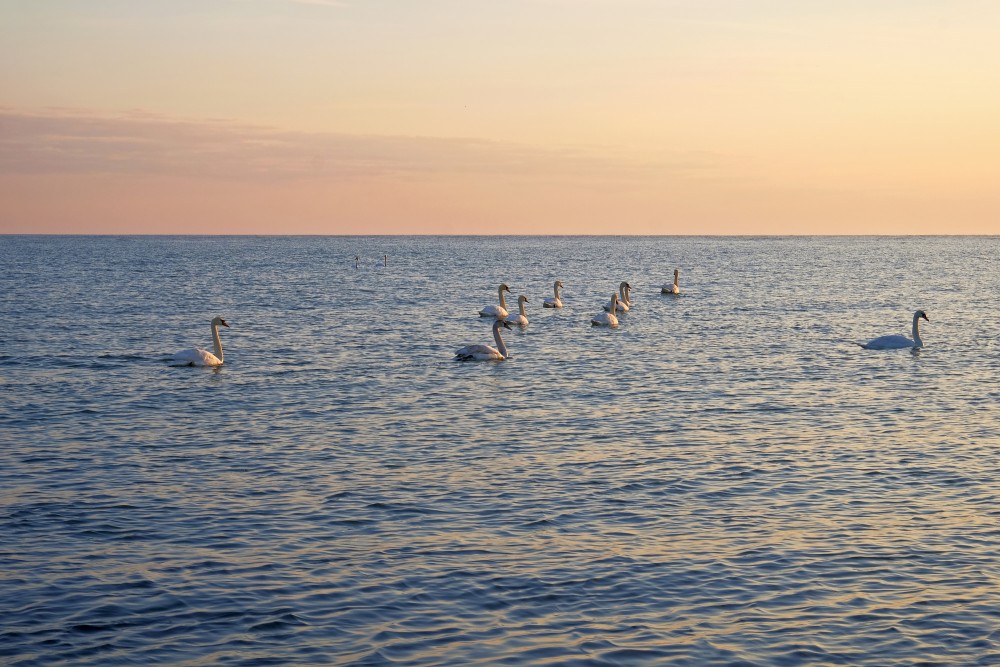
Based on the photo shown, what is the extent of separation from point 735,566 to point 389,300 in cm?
4973

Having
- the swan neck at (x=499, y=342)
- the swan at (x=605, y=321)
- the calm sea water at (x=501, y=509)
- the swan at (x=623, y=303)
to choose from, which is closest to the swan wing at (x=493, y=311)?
the swan at (x=605, y=321)

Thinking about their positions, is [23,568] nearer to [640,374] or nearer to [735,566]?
[735,566]

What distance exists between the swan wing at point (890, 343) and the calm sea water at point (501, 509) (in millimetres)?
1330

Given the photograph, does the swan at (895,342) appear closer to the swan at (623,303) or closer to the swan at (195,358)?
the swan at (623,303)

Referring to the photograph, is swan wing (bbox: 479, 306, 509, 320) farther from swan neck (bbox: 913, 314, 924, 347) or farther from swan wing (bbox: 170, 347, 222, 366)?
swan wing (bbox: 170, 347, 222, 366)

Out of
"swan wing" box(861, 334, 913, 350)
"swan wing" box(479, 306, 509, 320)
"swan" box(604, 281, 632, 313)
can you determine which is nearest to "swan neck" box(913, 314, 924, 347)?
"swan wing" box(861, 334, 913, 350)

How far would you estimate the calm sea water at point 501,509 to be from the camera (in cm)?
1042

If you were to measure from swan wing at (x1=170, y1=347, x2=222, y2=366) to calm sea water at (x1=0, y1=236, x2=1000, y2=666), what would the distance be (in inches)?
12.6

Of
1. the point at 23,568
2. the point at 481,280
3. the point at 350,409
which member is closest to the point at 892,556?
the point at 23,568

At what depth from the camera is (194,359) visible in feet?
99.8

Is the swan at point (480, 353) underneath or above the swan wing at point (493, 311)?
underneath

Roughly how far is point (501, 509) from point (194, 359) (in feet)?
58.5

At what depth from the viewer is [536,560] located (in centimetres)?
1252

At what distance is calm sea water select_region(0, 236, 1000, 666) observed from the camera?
34.2 feet
